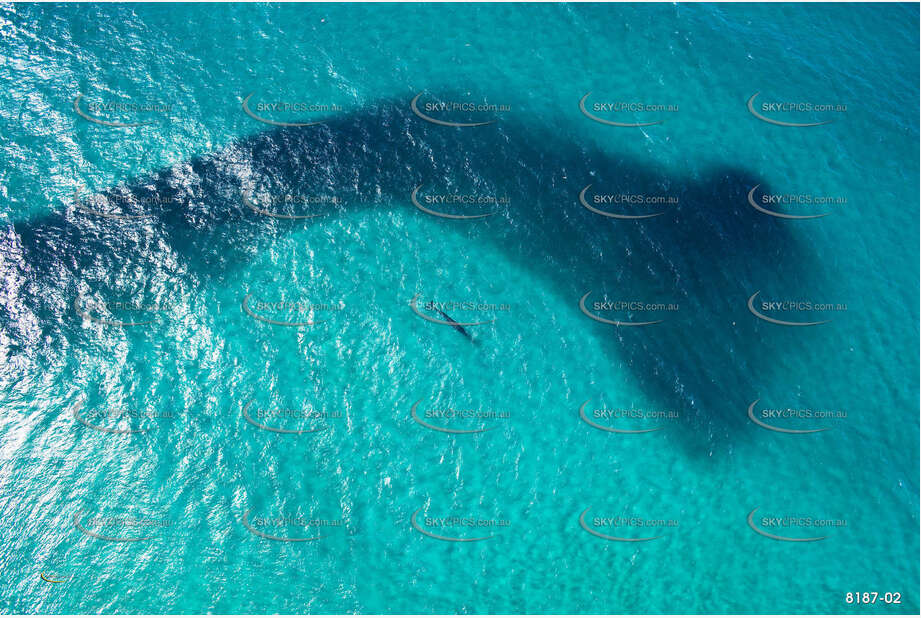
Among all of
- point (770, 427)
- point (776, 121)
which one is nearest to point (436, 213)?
point (770, 427)

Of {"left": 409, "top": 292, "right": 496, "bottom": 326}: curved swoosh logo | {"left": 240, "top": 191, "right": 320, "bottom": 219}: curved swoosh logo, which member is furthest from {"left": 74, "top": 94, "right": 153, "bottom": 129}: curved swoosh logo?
{"left": 409, "top": 292, "right": 496, "bottom": 326}: curved swoosh logo

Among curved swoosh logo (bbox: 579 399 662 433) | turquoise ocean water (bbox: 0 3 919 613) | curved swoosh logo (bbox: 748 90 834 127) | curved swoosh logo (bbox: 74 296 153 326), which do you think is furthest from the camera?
curved swoosh logo (bbox: 748 90 834 127)

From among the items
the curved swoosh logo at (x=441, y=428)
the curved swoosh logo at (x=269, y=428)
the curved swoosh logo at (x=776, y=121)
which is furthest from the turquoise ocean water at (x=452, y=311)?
the curved swoosh logo at (x=776, y=121)

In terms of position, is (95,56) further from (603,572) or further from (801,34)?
(801,34)

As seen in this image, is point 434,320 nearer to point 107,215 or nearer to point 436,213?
point 436,213

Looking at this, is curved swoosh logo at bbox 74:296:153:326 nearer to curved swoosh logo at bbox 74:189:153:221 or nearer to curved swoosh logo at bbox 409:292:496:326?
curved swoosh logo at bbox 74:189:153:221

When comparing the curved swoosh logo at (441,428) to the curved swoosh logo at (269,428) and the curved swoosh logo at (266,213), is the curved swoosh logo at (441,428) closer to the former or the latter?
the curved swoosh logo at (269,428)

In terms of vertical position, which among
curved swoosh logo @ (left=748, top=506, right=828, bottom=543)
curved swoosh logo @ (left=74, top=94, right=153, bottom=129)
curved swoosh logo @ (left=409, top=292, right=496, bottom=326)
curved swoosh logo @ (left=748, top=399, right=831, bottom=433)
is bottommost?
curved swoosh logo @ (left=748, top=506, right=828, bottom=543)
